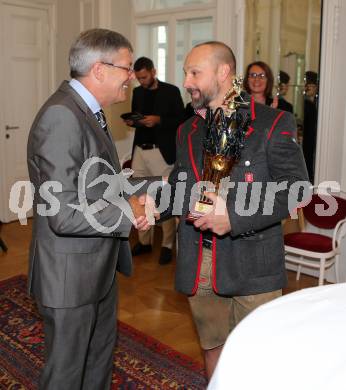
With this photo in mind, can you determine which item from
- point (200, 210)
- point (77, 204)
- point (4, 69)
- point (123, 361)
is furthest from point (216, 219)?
point (4, 69)

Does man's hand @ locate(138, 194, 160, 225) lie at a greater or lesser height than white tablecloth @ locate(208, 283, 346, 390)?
greater

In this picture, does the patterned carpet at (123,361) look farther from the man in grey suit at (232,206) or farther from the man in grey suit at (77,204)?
the man in grey suit at (77,204)

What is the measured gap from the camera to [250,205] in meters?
1.80

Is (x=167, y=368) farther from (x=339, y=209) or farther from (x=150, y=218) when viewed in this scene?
(x=339, y=209)

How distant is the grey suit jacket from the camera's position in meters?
1.62

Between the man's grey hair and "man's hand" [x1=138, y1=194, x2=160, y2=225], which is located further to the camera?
"man's hand" [x1=138, y1=194, x2=160, y2=225]

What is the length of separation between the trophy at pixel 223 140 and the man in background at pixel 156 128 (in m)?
2.81

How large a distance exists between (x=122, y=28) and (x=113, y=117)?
1.03 meters

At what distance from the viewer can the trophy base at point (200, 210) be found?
1771mm

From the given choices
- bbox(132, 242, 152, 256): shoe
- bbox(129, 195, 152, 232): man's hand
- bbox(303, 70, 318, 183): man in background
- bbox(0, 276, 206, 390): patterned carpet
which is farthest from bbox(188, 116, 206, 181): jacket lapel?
bbox(132, 242, 152, 256): shoe

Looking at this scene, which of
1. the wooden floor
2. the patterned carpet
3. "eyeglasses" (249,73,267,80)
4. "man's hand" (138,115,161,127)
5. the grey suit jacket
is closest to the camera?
the grey suit jacket

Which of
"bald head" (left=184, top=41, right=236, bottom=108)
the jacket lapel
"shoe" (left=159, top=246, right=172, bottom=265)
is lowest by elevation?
"shoe" (left=159, top=246, right=172, bottom=265)

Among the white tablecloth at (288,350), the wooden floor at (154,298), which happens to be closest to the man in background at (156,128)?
the wooden floor at (154,298)

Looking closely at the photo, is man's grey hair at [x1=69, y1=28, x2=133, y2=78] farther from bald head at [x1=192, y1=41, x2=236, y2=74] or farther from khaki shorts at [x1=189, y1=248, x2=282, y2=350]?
khaki shorts at [x1=189, y1=248, x2=282, y2=350]
